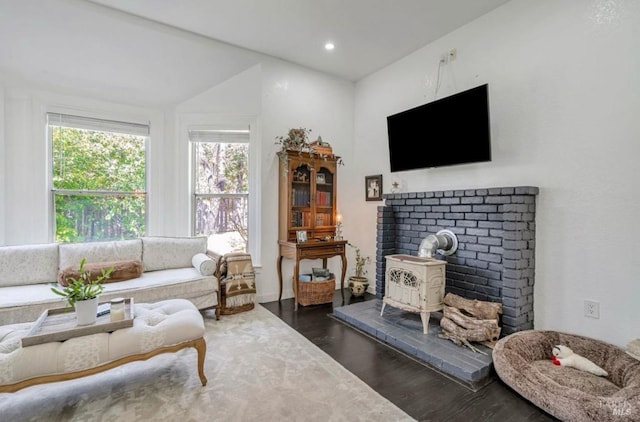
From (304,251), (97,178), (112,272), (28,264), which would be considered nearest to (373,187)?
(304,251)

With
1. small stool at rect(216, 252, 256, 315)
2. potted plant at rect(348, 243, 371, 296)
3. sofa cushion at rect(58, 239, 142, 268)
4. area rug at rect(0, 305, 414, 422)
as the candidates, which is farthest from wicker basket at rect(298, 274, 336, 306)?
sofa cushion at rect(58, 239, 142, 268)

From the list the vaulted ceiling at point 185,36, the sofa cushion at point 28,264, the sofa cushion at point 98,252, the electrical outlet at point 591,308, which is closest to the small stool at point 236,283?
the sofa cushion at point 98,252

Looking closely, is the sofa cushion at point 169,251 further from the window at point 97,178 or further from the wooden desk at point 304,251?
the wooden desk at point 304,251

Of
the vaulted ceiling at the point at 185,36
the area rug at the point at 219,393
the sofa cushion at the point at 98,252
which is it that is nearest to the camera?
the area rug at the point at 219,393

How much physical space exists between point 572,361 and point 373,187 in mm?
2639

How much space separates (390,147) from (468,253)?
1470 millimetres

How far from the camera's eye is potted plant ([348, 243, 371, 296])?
12.9 ft

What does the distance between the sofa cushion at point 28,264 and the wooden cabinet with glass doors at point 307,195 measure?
2.30 m

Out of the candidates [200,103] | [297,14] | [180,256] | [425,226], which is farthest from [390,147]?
[180,256]

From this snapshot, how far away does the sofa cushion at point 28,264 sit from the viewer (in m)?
2.70

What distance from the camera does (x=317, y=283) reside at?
3.60m

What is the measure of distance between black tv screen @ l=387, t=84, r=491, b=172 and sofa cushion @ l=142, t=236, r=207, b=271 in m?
2.54

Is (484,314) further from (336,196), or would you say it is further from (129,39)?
(129,39)

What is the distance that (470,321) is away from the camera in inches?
95.1
